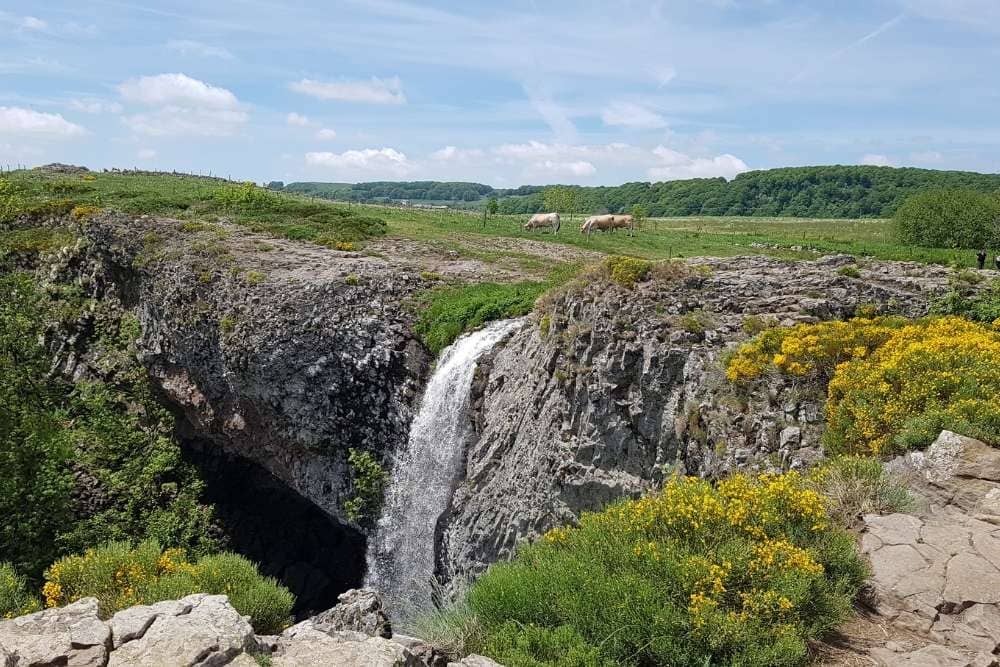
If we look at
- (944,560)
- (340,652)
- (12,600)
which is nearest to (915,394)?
(944,560)

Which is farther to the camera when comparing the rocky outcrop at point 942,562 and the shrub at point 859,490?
the shrub at point 859,490

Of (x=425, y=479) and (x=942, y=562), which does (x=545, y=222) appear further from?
(x=942, y=562)

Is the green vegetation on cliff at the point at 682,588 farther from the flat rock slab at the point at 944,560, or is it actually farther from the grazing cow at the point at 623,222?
the grazing cow at the point at 623,222

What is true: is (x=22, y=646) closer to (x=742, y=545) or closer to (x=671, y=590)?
(x=671, y=590)

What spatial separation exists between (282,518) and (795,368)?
64.7ft

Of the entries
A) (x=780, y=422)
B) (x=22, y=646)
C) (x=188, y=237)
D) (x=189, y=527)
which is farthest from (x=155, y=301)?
(x=780, y=422)

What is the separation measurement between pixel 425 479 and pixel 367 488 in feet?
8.20

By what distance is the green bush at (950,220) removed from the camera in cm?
3456

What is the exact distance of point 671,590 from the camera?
20.6 feet

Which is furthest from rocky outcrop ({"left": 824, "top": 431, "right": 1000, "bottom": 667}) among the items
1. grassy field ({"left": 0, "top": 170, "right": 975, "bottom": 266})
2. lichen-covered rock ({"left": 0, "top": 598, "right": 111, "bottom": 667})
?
grassy field ({"left": 0, "top": 170, "right": 975, "bottom": 266})

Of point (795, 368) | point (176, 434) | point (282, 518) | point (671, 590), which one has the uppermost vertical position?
point (795, 368)

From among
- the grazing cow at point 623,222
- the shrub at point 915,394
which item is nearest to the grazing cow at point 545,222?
the grazing cow at point 623,222

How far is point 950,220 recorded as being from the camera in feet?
116

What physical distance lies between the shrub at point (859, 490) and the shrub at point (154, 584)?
7472 mm
